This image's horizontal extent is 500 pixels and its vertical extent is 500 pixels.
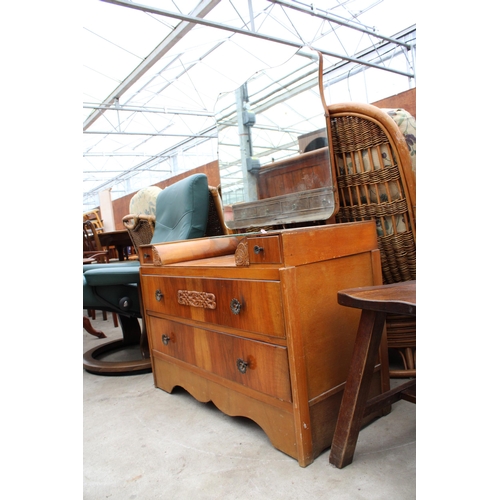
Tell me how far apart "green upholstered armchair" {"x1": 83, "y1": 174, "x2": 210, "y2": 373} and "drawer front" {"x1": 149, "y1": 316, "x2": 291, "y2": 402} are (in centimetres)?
38

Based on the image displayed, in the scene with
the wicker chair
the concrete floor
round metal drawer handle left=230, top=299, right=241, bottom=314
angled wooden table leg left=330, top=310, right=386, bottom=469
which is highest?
the wicker chair

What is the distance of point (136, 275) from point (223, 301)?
2.55ft

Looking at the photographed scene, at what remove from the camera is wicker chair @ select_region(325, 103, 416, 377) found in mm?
1455

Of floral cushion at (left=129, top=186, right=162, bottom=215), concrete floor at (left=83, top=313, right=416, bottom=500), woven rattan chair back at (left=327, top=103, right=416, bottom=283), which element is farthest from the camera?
floral cushion at (left=129, top=186, right=162, bottom=215)

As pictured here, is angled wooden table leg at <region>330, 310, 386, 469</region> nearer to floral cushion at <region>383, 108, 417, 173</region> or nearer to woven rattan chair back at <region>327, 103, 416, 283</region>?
woven rattan chair back at <region>327, 103, 416, 283</region>

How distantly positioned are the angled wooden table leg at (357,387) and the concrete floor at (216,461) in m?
0.05

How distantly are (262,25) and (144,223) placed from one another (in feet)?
19.2

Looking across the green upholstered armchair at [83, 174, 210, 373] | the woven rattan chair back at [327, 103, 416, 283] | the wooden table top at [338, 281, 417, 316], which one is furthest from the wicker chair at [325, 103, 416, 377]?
the green upholstered armchair at [83, 174, 210, 373]

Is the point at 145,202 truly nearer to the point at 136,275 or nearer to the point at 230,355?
the point at 136,275

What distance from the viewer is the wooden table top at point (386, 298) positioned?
2.89 ft

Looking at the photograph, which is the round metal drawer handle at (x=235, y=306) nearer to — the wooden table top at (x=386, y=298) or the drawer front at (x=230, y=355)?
the drawer front at (x=230, y=355)

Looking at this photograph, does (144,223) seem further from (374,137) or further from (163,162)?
(163,162)

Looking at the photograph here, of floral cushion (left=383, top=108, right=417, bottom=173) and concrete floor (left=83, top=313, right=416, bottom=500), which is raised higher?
floral cushion (left=383, top=108, right=417, bottom=173)
